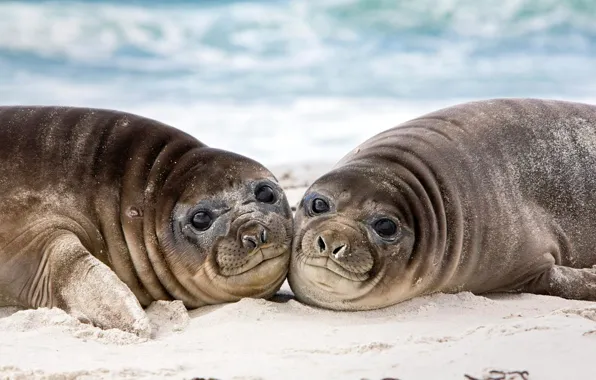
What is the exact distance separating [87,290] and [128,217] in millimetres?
667

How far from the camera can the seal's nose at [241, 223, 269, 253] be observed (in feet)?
18.9

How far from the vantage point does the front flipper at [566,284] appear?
21.0ft

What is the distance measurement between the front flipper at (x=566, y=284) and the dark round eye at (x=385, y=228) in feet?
3.88

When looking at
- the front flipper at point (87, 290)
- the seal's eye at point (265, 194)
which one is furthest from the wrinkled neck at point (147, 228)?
the seal's eye at point (265, 194)

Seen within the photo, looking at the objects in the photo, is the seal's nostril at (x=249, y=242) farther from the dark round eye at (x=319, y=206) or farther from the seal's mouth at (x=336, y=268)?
the dark round eye at (x=319, y=206)

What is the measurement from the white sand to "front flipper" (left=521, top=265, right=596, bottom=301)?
481 millimetres

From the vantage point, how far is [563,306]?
19.7 ft

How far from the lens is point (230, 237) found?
230 inches

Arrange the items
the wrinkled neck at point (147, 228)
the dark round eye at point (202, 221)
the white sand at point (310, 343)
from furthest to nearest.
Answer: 1. the wrinkled neck at point (147, 228)
2. the dark round eye at point (202, 221)
3. the white sand at point (310, 343)

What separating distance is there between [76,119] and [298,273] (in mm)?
1762

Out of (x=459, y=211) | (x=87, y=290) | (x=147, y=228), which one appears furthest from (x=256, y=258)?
(x=459, y=211)

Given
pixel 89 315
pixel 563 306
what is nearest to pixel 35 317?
pixel 89 315

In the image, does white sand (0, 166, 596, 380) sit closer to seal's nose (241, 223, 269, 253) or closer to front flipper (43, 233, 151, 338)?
front flipper (43, 233, 151, 338)

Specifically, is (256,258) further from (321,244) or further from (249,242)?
(321,244)
